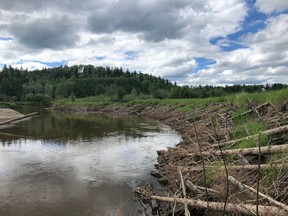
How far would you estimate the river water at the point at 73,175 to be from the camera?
8812mm

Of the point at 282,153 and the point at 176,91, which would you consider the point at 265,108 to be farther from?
the point at 176,91

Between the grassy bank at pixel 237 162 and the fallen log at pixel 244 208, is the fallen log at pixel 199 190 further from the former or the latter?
the fallen log at pixel 244 208

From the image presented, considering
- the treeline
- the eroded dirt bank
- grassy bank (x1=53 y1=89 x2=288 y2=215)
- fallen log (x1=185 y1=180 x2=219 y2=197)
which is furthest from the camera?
the treeline

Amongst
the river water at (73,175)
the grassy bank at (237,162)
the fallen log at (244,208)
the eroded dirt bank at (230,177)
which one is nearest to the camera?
the fallen log at (244,208)

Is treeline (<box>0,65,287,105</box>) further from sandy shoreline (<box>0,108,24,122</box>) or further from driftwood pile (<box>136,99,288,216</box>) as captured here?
driftwood pile (<box>136,99,288,216</box>)

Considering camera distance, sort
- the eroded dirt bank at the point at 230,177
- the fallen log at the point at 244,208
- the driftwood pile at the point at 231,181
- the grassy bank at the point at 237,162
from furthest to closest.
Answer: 1. the grassy bank at the point at 237,162
2. the eroded dirt bank at the point at 230,177
3. the driftwood pile at the point at 231,181
4. the fallen log at the point at 244,208

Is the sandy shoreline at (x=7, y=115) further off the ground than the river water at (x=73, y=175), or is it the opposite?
the sandy shoreline at (x=7, y=115)

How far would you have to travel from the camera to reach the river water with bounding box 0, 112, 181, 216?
8.81m

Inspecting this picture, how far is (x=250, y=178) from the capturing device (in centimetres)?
757

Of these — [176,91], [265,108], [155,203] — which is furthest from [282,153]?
[176,91]

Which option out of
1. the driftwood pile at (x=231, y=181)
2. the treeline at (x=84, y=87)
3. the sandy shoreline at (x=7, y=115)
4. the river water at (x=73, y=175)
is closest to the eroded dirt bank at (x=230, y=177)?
the driftwood pile at (x=231, y=181)

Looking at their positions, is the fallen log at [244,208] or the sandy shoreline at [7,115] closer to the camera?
the fallen log at [244,208]

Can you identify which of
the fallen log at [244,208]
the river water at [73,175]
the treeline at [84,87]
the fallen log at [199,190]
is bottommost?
the river water at [73,175]

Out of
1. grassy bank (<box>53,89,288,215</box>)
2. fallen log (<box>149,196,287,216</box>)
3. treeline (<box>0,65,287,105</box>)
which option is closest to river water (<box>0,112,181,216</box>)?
grassy bank (<box>53,89,288,215</box>)
